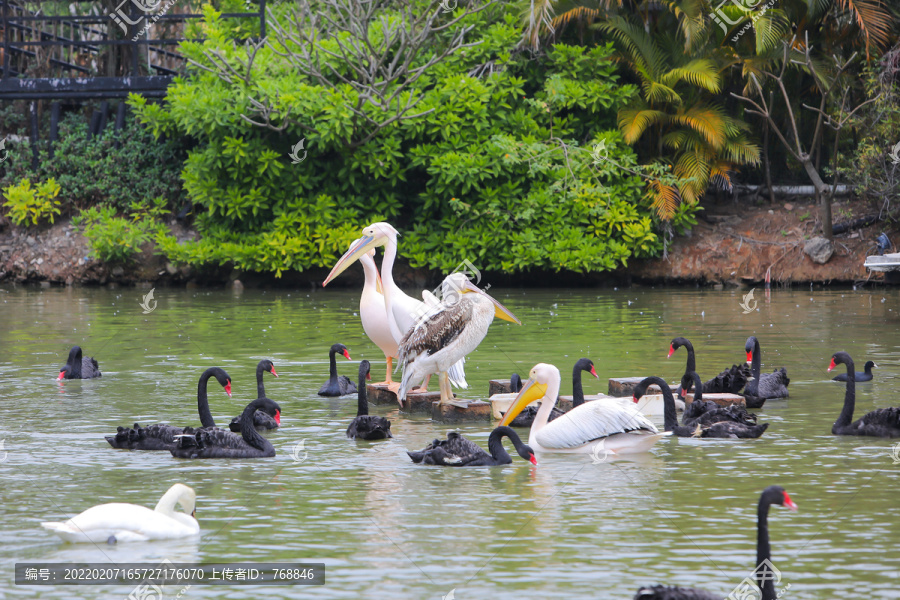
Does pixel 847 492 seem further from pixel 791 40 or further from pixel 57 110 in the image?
pixel 57 110

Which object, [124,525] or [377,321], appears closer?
[124,525]

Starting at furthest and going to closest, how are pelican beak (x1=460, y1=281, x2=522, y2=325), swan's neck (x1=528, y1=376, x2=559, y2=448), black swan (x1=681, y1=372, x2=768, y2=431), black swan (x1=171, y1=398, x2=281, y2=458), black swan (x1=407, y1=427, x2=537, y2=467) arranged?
pelican beak (x1=460, y1=281, x2=522, y2=325)
black swan (x1=681, y1=372, x2=768, y2=431)
swan's neck (x1=528, y1=376, x2=559, y2=448)
black swan (x1=171, y1=398, x2=281, y2=458)
black swan (x1=407, y1=427, x2=537, y2=467)

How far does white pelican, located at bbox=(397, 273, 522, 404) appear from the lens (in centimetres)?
1020

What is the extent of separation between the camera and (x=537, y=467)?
8.49m

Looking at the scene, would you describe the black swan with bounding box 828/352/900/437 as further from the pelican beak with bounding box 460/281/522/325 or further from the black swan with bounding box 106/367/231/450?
the black swan with bounding box 106/367/231/450

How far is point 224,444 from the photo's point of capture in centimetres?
877

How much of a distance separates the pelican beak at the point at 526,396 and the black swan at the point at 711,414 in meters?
1.34

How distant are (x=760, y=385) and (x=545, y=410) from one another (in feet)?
9.89

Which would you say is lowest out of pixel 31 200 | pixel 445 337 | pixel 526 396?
pixel 526 396

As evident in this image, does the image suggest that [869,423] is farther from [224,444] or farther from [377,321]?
[224,444]

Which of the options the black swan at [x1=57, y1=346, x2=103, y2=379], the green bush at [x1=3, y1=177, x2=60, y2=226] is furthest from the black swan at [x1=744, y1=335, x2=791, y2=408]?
the green bush at [x1=3, y1=177, x2=60, y2=226]

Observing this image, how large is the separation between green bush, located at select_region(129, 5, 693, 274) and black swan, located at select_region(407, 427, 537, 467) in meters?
16.7

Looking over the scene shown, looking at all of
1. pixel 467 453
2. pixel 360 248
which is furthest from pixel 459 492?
pixel 360 248

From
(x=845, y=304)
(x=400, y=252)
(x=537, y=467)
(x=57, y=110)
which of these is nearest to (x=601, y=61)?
(x=400, y=252)
